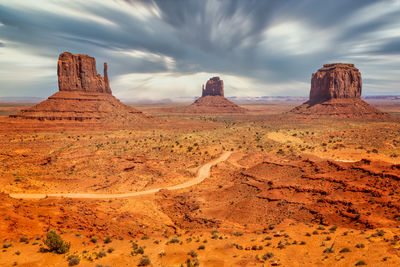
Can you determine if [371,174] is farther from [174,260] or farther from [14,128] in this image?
[14,128]

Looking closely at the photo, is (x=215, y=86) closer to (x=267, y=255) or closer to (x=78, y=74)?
(x=78, y=74)

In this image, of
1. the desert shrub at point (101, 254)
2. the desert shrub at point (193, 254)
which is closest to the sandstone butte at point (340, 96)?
the desert shrub at point (193, 254)

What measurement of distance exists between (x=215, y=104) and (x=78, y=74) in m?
116

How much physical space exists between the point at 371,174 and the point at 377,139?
37.4 meters

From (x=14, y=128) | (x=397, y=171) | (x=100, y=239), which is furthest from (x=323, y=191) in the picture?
(x=14, y=128)

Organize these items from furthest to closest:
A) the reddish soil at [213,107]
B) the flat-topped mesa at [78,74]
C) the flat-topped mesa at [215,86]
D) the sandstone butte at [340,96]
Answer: the flat-topped mesa at [215,86]
the reddish soil at [213,107]
the sandstone butte at [340,96]
the flat-topped mesa at [78,74]

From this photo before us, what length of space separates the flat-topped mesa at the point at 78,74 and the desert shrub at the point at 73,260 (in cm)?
8894

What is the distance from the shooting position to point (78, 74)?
86188mm

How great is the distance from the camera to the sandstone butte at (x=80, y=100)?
74.1m

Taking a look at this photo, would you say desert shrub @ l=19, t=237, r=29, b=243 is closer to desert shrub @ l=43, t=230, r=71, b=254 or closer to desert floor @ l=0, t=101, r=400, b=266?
desert floor @ l=0, t=101, r=400, b=266

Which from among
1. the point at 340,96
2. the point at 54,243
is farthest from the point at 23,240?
A: the point at 340,96

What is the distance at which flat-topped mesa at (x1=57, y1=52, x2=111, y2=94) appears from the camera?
83125mm

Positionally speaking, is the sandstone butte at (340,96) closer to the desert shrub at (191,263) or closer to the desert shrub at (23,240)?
the desert shrub at (191,263)

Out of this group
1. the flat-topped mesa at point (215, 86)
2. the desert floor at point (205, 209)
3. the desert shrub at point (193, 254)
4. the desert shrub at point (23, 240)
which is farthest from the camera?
the flat-topped mesa at point (215, 86)
